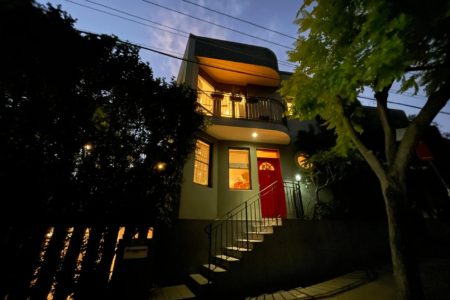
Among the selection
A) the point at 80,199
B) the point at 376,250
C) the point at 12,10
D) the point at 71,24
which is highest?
the point at 71,24

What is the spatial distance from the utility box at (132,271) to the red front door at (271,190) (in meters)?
4.93

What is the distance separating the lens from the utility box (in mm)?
3266

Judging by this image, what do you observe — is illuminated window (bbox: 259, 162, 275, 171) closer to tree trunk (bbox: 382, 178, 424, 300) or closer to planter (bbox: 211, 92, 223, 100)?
planter (bbox: 211, 92, 223, 100)

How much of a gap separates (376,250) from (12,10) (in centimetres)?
1097

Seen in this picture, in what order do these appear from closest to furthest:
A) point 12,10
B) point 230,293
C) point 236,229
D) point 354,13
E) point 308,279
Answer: point 12,10 < point 354,13 < point 230,293 < point 308,279 < point 236,229

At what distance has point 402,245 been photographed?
303 cm

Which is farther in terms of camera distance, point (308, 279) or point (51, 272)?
point (308, 279)

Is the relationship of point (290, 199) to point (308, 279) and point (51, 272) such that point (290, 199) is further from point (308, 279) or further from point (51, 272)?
point (51, 272)

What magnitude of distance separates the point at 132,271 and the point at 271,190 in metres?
5.92

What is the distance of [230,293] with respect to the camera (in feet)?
14.3

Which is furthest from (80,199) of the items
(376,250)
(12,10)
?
(376,250)

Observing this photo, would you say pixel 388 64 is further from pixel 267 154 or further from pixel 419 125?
pixel 267 154

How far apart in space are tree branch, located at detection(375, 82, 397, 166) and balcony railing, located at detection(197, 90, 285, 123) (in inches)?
177

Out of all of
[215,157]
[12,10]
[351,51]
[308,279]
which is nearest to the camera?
[12,10]
